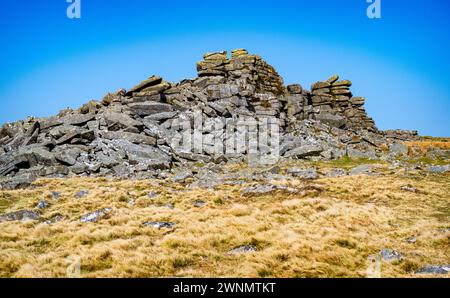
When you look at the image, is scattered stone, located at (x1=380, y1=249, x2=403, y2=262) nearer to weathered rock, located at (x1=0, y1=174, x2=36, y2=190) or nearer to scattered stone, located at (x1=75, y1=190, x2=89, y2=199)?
scattered stone, located at (x1=75, y1=190, x2=89, y2=199)

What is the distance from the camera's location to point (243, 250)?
1520cm

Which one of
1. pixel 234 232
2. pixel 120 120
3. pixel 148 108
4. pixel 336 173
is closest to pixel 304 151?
pixel 336 173

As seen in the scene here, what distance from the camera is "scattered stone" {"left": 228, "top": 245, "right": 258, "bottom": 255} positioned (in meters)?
15.0

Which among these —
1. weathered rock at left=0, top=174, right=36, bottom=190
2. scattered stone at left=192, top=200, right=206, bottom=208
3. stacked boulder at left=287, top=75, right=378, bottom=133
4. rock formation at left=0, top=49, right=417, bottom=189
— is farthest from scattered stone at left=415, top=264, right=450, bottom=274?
stacked boulder at left=287, top=75, right=378, bottom=133

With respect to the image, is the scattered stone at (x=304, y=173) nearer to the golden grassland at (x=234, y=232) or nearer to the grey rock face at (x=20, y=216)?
the golden grassland at (x=234, y=232)

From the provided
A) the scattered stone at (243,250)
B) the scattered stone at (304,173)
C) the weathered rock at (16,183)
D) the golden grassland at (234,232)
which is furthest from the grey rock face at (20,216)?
the scattered stone at (304,173)

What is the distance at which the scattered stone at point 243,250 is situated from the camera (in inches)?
589

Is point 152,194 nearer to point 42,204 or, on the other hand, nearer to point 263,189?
point 42,204

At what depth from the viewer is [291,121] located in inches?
2339

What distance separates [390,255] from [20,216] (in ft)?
71.5

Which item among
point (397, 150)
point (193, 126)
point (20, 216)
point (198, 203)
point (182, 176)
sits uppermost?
point (193, 126)

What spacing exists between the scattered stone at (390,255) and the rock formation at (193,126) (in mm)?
26818
